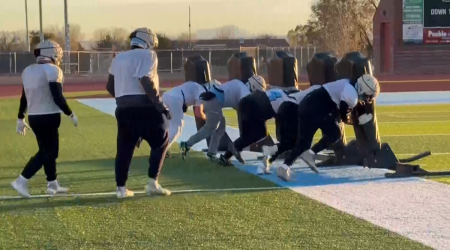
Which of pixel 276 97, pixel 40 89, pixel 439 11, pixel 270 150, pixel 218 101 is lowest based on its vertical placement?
pixel 270 150

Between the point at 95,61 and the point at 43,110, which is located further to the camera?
the point at 95,61

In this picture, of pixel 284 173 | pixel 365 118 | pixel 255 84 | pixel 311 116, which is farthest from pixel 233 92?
pixel 365 118

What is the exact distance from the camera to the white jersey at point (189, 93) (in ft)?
41.5

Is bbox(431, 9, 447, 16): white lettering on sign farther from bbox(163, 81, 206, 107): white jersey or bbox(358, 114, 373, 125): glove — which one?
bbox(358, 114, 373, 125): glove

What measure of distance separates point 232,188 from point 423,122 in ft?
36.0

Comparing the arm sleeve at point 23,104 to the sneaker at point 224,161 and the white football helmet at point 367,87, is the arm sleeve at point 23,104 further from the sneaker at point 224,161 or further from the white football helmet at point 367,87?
the white football helmet at point 367,87

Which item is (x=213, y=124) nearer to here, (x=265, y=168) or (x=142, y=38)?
(x=265, y=168)

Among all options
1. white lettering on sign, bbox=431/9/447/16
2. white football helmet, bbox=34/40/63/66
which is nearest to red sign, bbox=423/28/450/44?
white lettering on sign, bbox=431/9/447/16

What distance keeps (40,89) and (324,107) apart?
3656 mm

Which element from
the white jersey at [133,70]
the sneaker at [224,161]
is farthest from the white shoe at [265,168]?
the white jersey at [133,70]

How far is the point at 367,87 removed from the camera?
10781 mm

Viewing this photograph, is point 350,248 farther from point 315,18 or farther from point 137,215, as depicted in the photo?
point 315,18

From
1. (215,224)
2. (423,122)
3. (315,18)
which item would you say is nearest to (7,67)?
(315,18)

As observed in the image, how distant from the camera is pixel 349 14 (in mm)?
62094
